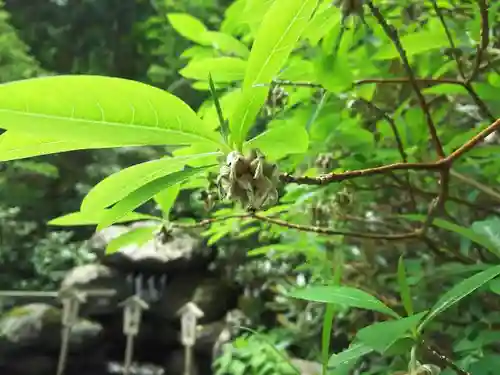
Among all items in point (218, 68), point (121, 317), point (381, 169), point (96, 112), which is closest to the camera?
point (96, 112)

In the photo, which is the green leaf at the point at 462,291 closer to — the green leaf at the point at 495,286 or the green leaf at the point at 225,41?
the green leaf at the point at 495,286

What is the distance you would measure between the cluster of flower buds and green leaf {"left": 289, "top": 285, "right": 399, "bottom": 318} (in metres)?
0.10

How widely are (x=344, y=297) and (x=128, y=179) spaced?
0.54ft

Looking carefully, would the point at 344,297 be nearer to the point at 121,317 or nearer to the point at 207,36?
the point at 207,36

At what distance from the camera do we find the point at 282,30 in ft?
0.91

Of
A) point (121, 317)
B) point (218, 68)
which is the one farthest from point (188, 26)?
point (121, 317)

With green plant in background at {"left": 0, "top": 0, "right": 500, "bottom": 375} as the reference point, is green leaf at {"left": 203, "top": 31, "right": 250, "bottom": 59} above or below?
above

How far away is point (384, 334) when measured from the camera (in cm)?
30

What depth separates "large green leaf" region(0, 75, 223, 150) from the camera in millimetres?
229

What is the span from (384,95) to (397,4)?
40 cm

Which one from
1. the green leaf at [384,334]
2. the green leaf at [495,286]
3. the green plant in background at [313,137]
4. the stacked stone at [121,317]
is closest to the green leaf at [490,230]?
the green plant in background at [313,137]

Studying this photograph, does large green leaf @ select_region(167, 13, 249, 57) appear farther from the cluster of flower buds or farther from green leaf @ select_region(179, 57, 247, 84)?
the cluster of flower buds

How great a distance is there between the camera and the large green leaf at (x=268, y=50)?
0.27m

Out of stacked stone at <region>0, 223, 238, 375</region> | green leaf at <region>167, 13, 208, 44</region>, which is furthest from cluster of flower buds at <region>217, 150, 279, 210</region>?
stacked stone at <region>0, 223, 238, 375</region>
